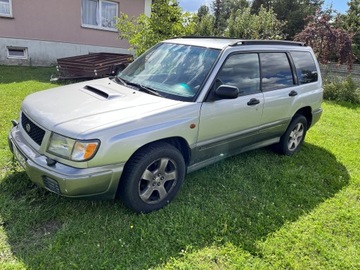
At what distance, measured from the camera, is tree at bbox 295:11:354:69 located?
11664mm

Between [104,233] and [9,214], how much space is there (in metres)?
0.97

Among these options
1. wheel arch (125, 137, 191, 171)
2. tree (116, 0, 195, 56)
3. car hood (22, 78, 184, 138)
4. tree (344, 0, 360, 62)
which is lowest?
wheel arch (125, 137, 191, 171)

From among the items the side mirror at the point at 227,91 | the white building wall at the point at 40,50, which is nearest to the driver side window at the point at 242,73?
the side mirror at the point at 227,91

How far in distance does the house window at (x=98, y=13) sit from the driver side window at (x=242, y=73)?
1111 centimetres

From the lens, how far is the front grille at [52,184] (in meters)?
2.56

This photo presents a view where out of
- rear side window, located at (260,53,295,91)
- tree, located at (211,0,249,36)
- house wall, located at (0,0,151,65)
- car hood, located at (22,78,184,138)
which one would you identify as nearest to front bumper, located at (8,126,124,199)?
car hood, located at (22,78,184,138)

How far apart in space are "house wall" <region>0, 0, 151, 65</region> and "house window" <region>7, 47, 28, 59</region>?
139 millimetres

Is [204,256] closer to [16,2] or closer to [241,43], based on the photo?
[241,43]

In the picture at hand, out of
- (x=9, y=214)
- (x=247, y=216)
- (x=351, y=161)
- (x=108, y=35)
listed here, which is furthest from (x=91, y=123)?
(x=108, y=35)

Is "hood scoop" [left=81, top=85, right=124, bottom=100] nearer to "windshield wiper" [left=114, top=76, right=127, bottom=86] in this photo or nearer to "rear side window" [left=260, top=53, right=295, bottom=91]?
"windshield wiper" [left=114, top=76, right=127, bottom=86]

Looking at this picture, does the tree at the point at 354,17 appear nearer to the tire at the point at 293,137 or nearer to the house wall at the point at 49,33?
the house wall at the point at 49,33

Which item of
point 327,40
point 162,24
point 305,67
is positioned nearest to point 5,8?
point 162,24

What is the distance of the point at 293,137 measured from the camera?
16.3ft

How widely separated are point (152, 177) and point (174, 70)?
137cm
